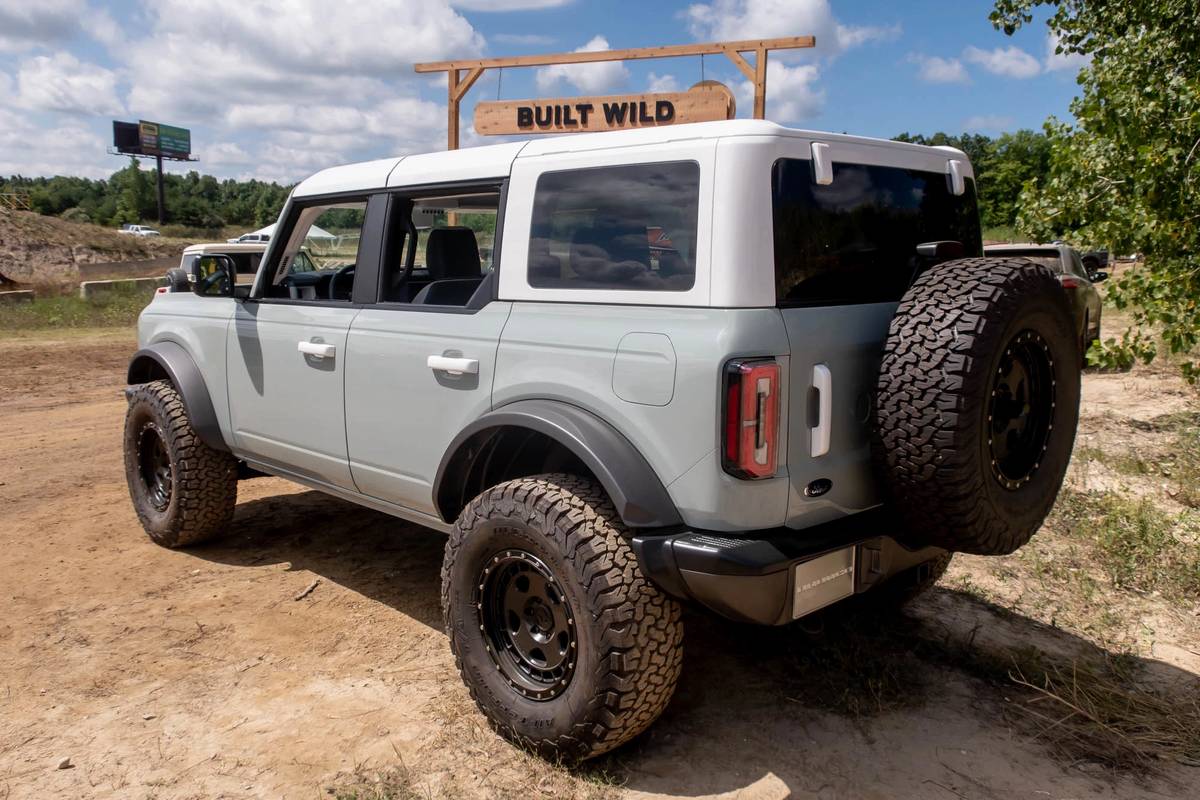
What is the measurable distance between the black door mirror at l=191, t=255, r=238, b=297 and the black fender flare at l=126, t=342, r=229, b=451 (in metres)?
A: 0.41

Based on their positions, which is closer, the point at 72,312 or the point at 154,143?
the point at 72,312

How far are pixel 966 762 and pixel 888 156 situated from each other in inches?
81.6

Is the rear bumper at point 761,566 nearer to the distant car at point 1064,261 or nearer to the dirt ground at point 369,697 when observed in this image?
the dirt ground at point 369,697

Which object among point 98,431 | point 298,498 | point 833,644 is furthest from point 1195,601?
point 98,431

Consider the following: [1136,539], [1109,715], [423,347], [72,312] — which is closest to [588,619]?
[423,347]

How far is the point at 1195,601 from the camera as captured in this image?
14.4ft

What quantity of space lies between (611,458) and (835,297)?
889 millimetres

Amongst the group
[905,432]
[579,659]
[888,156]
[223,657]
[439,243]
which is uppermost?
[888,156]

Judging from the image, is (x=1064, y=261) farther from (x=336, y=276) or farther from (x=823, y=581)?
(x=823, y=581)

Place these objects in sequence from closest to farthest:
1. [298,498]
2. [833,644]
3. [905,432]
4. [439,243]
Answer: [905,432], [833,644], [439,243], [298,498]

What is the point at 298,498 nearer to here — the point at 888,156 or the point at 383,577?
the point at 383,577

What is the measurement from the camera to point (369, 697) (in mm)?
3586

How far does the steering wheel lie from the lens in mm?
4586

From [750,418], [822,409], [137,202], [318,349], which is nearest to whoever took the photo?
[750,418]
